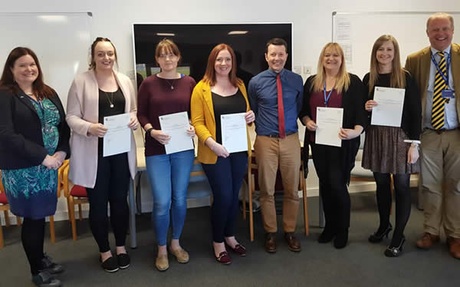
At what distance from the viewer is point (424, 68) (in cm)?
293

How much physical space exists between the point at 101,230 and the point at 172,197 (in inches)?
20.6

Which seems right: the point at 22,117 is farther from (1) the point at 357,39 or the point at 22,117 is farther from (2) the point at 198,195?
(1) the point at 357,39

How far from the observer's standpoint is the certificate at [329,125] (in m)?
2.91

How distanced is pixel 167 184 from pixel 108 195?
15.7 inches

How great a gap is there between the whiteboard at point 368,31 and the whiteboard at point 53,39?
253 centimetres

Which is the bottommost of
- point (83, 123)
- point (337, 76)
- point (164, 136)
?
point (164, 136)

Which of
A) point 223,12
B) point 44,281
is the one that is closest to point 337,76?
point 223,12

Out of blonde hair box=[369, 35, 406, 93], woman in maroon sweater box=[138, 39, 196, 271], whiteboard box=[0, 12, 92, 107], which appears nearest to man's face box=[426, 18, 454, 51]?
blonde hair box=[369, 35, 406, 93]

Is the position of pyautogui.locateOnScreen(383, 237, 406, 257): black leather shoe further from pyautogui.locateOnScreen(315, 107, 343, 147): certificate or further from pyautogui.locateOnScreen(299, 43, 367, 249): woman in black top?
pyautogui.locateOnScreen(315, 107, 343, 147): certificate

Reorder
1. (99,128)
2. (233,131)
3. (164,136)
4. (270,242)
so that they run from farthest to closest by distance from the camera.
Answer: (270,242) < (233,131) < (164,136) < (99,128)

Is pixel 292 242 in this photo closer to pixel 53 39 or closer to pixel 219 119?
pixel 219 119

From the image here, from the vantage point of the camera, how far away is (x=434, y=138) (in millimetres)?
2969

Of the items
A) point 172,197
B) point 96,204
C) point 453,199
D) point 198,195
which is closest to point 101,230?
point 96,204

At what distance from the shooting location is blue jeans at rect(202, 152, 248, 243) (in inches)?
111
